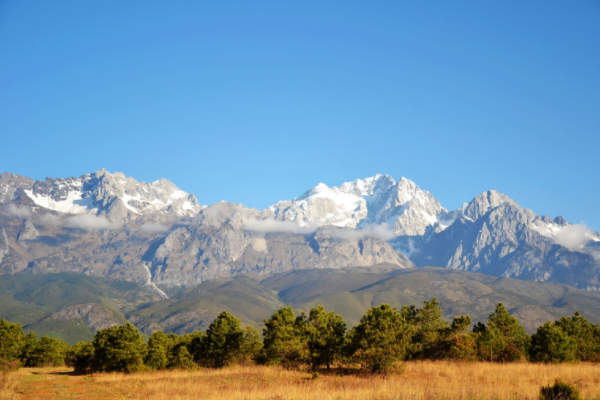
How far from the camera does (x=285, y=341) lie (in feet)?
172

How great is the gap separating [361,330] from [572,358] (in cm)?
3481

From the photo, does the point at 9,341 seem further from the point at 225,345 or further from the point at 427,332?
the point at 427,332

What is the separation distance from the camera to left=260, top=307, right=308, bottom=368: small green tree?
Answer: 1939 inches

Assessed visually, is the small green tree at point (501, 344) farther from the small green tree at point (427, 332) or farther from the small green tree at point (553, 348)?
the small green tree at point (427, 332)

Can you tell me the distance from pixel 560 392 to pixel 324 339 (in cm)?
2566

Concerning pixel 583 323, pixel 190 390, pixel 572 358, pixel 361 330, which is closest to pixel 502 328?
pixel 572 358

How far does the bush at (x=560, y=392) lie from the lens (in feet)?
85.5

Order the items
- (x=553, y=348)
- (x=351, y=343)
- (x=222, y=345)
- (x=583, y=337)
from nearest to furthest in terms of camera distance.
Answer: (x=351, y=343) < (x=553, y=348) < (x=222, y=345) < (x=583, y=337)

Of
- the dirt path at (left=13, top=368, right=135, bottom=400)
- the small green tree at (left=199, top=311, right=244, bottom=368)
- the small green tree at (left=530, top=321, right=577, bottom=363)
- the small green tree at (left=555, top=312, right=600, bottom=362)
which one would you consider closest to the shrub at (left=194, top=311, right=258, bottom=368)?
the small green tree at (left=199, top=311, right=244, bottom=368)

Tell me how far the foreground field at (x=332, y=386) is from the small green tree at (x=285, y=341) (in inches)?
128

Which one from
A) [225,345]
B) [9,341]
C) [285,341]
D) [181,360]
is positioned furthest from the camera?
[9,341]

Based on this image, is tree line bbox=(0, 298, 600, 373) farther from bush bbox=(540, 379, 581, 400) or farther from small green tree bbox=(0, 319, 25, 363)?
bush bbox=(540, 379, 581, 400)

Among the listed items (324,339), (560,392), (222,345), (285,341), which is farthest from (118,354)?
(560,392)

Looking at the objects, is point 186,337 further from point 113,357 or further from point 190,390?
point 190,390
